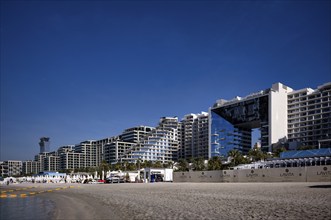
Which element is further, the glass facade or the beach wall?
the glass facade

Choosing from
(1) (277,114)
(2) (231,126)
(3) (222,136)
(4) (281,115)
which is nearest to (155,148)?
(3) (222,136)

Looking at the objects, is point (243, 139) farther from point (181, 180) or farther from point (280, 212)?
point (280, 212)

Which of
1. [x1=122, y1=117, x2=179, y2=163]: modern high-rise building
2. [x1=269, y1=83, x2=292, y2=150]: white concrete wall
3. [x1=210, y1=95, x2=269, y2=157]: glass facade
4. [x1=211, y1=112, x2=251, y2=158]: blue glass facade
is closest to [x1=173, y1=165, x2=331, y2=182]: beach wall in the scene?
[x1=269, y1=83, x2=292, y2=150]: white concrete wall

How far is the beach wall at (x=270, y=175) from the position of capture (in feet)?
134

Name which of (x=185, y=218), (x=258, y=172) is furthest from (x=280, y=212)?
(x=258, y=172)

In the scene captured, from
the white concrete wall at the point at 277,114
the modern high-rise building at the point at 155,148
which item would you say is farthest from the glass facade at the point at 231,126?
the modern high-rise building at the point at 155,148

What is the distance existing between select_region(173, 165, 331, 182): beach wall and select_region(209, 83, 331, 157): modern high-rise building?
3283 inches

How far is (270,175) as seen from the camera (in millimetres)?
46625

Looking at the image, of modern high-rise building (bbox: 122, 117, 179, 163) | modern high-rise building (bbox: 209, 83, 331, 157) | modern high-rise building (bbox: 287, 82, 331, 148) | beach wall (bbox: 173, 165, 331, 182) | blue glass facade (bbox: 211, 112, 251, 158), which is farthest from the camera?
modern high-rise building (bbox: 122, 117, 179, 163)

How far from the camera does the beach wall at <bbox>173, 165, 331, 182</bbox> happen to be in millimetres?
40719

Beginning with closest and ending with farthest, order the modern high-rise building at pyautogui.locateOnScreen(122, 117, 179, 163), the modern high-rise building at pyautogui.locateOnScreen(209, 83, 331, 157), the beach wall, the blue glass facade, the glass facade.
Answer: the beach wall, the modern high-rise building at pyautogui.locateOnScreen(209, 83, 331, 157), the glass facade, the blue glass facade, the modern high-rise building at pyautogui.locateOnScreen(122, 117, 179, 163)

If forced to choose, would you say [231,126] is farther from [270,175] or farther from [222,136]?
[270,175]

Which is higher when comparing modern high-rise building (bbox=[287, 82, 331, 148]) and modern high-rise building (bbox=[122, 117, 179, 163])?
modern high-rise building (bbox=[287, 82, 331, 148])

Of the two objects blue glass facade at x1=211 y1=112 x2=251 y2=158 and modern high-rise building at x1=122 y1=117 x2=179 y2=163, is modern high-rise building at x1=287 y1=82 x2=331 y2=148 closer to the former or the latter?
blue glass facade at x1=211 y1=112 x2=251 y2=158
